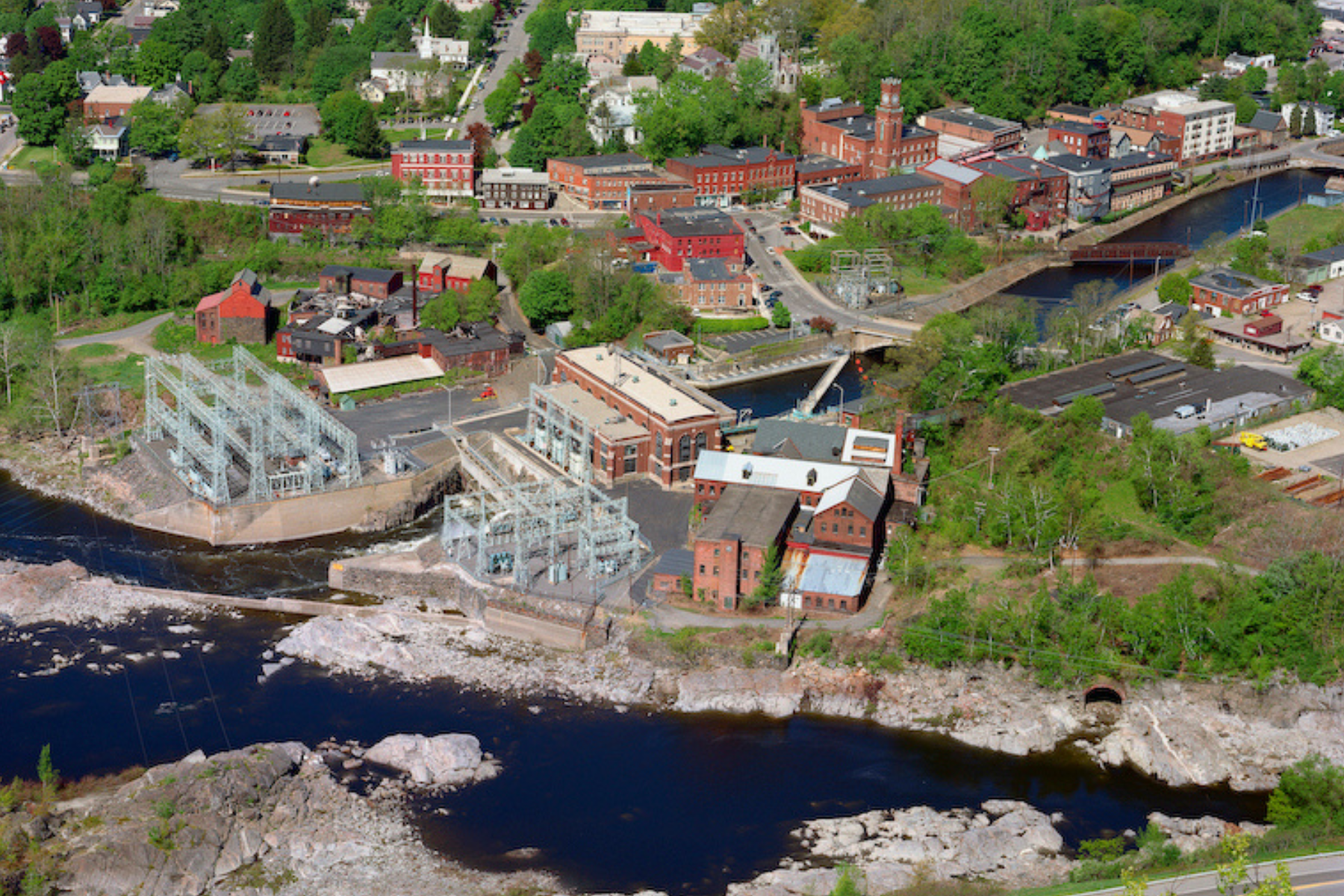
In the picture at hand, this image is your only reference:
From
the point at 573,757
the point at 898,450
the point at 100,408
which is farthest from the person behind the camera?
the point at 100,408

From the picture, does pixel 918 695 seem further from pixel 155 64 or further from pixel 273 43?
pixel 155 64

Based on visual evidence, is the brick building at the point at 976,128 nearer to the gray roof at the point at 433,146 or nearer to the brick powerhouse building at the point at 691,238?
the brick powerhouse building at the point at 691,238

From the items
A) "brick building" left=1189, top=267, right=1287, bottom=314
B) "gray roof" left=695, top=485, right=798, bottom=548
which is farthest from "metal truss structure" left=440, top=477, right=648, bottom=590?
"brick building" left=1189, top=267, right=1287, bottom=314

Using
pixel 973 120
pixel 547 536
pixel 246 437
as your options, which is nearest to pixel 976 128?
pixel 973 120

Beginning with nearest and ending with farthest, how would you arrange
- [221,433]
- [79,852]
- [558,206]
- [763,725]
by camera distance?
[79,852] → [763,725] → [221,433] → [558,206]

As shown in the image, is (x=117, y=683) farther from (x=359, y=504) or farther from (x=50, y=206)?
(x=50, y=206)

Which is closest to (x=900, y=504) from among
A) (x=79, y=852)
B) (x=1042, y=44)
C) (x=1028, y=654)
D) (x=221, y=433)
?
(x=1028, y=654)
